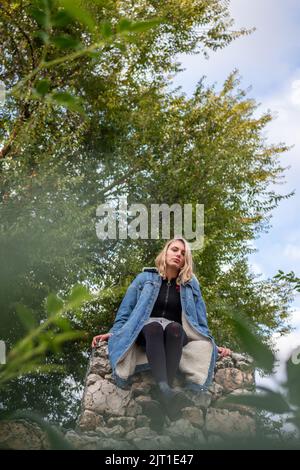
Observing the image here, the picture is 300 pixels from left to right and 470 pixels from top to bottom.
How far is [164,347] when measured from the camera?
3.33 m

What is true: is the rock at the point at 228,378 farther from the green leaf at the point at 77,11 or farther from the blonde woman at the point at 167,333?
the green leaf at the point at 77,11

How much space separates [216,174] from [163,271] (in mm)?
3774

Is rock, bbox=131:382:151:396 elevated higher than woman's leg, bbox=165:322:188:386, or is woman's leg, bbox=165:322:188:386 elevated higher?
woman's leg, bbox=165:322:188:386

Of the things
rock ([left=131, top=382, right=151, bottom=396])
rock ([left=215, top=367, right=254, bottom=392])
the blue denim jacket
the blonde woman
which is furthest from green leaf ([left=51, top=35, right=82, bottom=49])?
rock ([left=215, top=367, right=254, bottom=392])

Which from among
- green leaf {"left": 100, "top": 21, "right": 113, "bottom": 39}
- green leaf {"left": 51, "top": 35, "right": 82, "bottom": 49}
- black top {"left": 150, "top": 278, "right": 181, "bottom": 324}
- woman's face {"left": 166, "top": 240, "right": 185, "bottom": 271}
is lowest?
green leaf {"left": 51, "top": 35, "right": 82, "bottom": 49}

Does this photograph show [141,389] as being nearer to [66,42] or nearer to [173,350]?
[173,350]

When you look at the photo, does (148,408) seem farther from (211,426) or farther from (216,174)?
(216,174)

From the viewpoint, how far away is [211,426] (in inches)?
11.0

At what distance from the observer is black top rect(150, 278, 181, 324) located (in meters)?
3.57

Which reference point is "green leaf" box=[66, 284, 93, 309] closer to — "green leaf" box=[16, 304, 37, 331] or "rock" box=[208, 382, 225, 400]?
"green leaf" box=[16, 304, 37, 331]

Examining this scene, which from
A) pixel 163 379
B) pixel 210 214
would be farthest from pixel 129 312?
pixel 210 214

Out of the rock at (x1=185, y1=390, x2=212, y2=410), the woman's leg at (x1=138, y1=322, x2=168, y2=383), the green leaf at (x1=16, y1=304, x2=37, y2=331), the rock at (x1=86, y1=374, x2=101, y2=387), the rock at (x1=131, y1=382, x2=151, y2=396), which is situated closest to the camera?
the green leaf at (x1=16, y1=304, x2=37, y2=331)

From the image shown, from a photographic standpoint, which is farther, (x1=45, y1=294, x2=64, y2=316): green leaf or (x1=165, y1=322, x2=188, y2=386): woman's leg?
(x1=165, y1=322, x2=188, y2=386): woman's leg

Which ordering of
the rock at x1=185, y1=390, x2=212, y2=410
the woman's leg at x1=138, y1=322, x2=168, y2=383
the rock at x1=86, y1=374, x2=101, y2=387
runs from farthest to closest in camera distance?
the rock at x1=86, y1=374, x2=101, y2=387
the rock at x1=185, y1=390, x2=212, y2=410
the woman's leg at x1=138, y1=322, x2=168, y2=383
